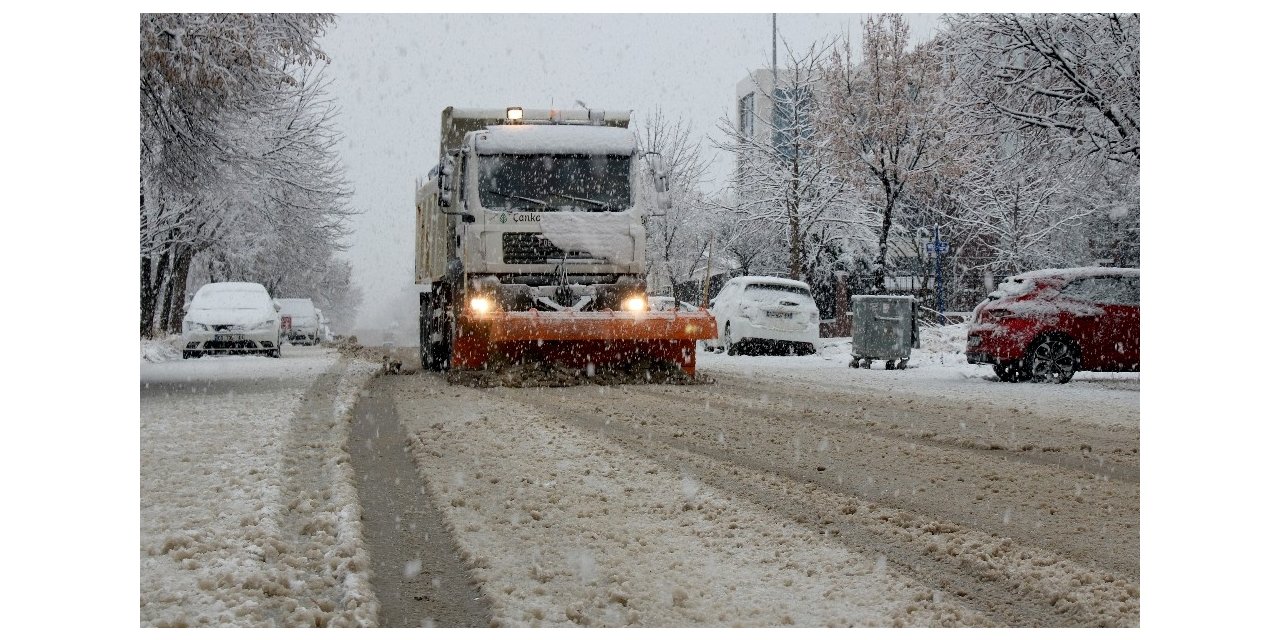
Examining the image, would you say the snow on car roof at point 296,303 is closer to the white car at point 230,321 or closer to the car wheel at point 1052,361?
the white car at point 230,321

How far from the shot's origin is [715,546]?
4.84 meters

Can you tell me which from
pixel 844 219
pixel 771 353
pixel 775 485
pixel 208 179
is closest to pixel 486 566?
pixel 775 485

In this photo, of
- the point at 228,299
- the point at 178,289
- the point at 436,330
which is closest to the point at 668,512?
the point at 436,330

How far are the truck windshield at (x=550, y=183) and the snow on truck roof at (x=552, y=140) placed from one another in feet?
0.25

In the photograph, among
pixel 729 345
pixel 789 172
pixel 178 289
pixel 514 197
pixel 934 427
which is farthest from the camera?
pixel 789 172

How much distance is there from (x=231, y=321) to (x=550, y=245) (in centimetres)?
530

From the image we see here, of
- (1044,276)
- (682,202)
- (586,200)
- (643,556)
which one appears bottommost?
(643,556)

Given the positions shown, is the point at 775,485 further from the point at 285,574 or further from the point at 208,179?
the point at 208,179

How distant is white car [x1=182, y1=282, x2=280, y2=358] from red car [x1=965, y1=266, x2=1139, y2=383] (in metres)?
9.26

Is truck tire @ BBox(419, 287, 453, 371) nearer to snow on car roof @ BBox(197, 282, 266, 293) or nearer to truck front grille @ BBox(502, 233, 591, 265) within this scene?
truck front grille @ BBox(502, 233, 591, 265)

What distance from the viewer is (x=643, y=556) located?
4.68 metres

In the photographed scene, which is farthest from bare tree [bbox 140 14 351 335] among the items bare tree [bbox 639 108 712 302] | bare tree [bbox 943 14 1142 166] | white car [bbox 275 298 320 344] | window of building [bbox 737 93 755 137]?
bare tree [bbox 639 108 712 302]

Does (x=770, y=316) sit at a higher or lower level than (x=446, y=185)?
lower

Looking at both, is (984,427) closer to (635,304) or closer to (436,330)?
(635,304)
